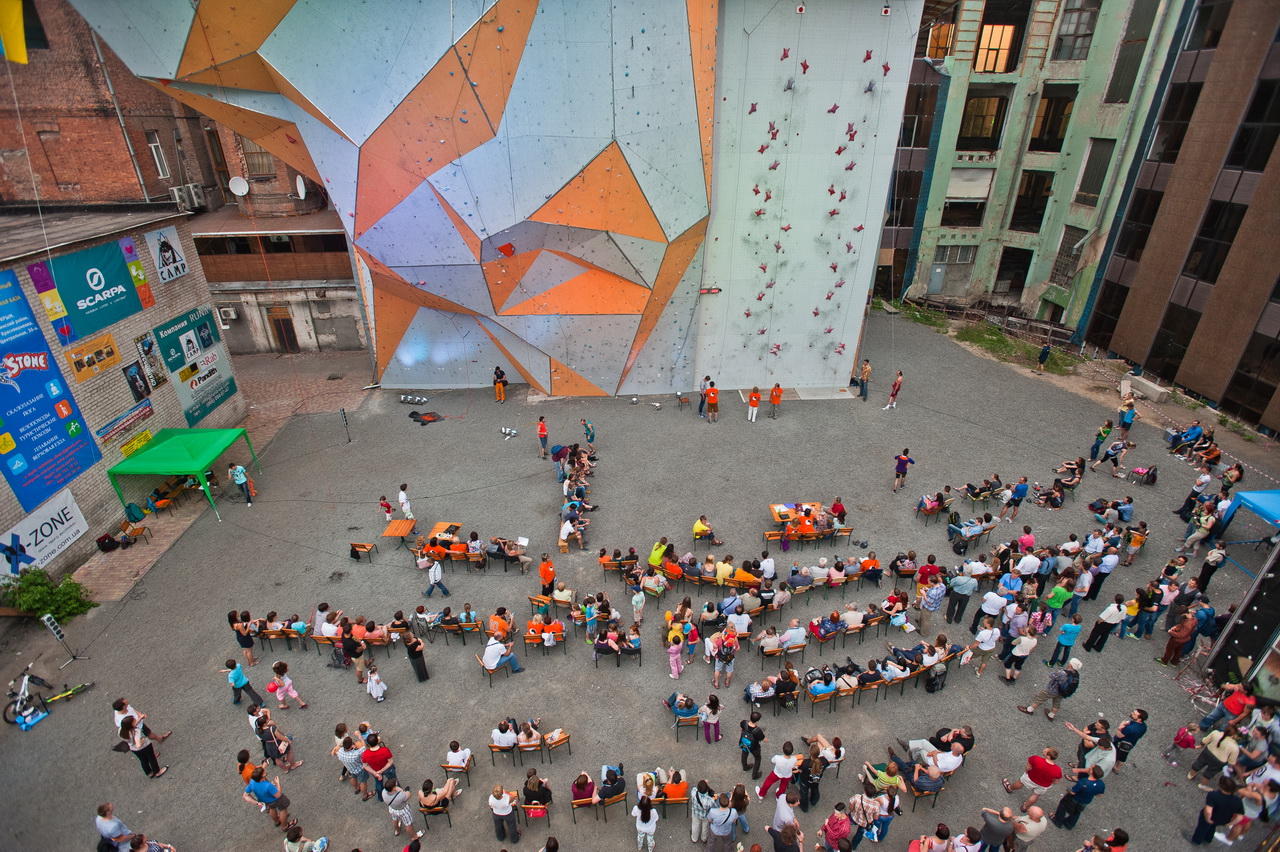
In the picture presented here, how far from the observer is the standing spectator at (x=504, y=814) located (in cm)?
740

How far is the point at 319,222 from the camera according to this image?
21016 millimetres

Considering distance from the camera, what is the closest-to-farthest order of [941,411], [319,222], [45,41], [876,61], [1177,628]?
[1177,628]
[876,61]
[45,41]
[941,411]
[319,222]

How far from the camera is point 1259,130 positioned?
56.4ft

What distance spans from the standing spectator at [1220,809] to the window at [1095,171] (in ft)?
71.5

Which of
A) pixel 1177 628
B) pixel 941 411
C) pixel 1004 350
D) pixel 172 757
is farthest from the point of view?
pixel 1004 350

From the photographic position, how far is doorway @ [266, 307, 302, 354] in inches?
862

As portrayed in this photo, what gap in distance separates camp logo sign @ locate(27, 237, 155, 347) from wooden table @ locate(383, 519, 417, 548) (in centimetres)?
714

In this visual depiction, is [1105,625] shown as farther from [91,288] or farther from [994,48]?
[994,48]

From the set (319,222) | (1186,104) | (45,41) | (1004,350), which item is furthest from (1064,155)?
(45,41)

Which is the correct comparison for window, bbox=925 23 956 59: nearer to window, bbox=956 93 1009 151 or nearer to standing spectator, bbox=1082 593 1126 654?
window, bbox=956 93 1009 151

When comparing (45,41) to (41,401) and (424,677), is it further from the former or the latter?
(424,677)

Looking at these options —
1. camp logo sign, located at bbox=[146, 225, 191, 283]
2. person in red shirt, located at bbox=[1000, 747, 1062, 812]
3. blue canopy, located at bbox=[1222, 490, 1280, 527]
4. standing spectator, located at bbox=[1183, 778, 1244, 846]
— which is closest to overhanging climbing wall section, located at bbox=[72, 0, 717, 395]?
camp logo sign, located at bbox=[146, 225, 191, 283]

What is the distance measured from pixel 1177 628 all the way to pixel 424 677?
11.7m

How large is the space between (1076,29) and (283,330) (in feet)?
98.6
